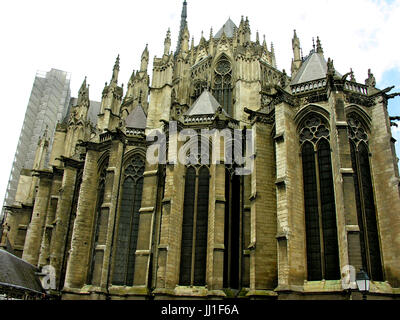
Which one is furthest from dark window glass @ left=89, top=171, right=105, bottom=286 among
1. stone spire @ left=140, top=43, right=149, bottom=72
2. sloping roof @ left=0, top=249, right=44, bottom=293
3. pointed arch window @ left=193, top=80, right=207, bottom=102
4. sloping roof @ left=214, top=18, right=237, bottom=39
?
sloping roof @ left=214, top=18, right=237, bottom=39

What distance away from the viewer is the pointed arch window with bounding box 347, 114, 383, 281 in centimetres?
1544

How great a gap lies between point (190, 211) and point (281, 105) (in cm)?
707

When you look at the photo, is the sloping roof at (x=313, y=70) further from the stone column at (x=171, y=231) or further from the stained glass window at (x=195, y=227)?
the stone column at (x=171, y=231)

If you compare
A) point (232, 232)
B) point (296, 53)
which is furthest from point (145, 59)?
point (232, 232)

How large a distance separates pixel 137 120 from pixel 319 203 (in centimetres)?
1417

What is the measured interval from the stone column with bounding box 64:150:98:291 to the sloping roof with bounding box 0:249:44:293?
215 cm

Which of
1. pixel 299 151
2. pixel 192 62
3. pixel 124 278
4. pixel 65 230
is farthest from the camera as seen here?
pixel 192 62

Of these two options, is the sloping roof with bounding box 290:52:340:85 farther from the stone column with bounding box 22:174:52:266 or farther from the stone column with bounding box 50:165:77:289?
the stone column with bounding box 22:174:52:266

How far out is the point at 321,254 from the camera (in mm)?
15641

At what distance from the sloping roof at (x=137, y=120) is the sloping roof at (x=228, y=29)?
13399mm

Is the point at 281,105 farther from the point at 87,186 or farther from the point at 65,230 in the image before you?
the point at 65,230

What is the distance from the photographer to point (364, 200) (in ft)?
53.5

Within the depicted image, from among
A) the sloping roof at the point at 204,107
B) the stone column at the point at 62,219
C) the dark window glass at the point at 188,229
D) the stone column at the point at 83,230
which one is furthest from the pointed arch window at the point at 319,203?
the stone column at the point at 62,219
